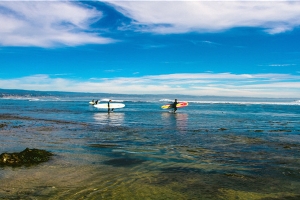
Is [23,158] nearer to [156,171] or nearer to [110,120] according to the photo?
[156,171]

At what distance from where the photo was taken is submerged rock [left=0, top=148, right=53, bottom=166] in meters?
10.4

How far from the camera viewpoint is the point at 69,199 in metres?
7.25

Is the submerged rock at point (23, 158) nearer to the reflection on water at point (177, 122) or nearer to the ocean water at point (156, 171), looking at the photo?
the ocean water at point (156, 171)

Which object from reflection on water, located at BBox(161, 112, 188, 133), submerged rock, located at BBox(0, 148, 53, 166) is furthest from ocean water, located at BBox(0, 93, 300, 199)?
reflection on water, located at BBox(161, 112, 188, 133)

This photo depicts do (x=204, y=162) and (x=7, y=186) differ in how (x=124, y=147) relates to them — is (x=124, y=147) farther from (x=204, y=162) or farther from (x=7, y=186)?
(x=7, y=186)

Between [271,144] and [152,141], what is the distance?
22.7 ft

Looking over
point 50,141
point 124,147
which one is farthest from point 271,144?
point 50,141

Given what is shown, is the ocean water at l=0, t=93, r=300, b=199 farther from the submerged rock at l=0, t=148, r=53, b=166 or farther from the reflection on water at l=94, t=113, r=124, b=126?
the reflection on water at l=94, t=113, r=124, b=126

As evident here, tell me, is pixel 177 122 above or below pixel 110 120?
below

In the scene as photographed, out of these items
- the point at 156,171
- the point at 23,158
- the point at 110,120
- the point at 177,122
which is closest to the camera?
the point at 156,171

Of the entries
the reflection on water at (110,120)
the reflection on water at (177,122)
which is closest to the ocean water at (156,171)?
the reflection on water at (177,122)

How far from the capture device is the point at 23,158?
10766mm

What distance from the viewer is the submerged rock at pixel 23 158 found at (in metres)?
10.4

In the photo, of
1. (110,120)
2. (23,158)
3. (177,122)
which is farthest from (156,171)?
(110,120)
